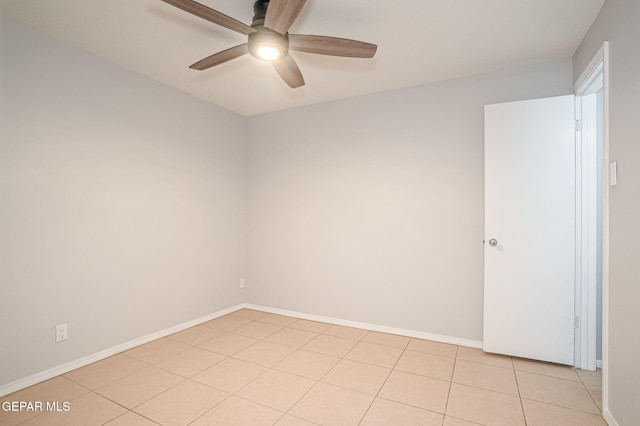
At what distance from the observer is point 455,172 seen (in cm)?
295

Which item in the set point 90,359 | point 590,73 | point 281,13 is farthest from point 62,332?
point 590,73

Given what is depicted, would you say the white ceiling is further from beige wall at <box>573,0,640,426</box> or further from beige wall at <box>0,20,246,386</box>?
beige wall at <box>573,0,640,426</box>

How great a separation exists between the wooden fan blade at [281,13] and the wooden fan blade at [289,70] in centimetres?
30

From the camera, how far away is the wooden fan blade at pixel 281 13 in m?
1.46

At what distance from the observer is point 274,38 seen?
1.76 m

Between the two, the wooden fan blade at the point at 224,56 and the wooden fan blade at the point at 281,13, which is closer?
the wooden fan blade at the point at 281,13

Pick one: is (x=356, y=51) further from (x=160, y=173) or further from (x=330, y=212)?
(x=160, y=173)

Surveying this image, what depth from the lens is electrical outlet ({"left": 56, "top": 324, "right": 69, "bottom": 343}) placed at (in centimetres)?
234

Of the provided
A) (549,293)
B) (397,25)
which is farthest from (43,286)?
(549,293)

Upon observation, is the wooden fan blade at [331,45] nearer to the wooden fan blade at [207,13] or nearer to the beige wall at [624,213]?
the wooden fan blade at [207,13]

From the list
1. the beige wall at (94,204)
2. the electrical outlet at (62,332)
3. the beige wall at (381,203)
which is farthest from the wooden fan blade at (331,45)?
the electrical outlet at (62,332)

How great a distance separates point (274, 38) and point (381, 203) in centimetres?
197

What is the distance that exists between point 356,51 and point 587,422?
102 inches

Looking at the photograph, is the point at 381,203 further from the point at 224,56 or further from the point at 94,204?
the point at 94,204
